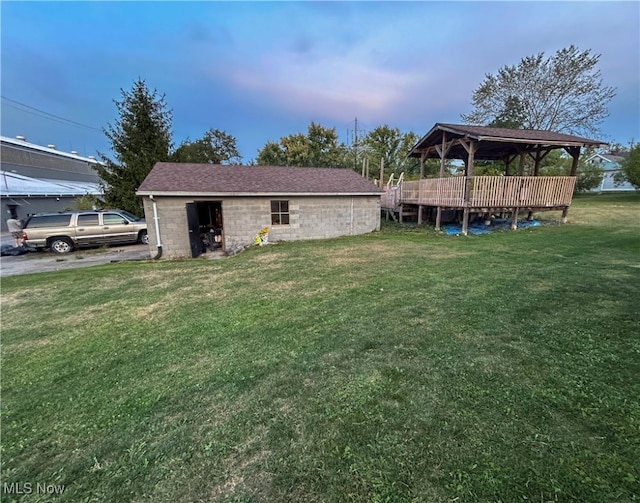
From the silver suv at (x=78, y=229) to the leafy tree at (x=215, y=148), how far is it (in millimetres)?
14593

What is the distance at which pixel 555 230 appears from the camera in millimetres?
11047

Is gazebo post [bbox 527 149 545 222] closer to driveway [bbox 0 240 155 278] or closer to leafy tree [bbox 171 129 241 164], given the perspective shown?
driveway [bbox 0 240 155 278]

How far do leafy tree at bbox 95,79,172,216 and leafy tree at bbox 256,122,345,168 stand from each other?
17.1 metres

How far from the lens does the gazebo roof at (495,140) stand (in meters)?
10.9

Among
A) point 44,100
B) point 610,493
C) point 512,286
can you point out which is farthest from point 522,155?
point 44,100

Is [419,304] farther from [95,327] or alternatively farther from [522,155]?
[522,155]

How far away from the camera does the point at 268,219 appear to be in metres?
11.6

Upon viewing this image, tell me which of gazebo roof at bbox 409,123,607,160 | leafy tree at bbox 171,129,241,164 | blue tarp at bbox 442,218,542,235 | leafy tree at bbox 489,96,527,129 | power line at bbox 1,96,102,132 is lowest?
blue tarp at bbox 442,218,542,235

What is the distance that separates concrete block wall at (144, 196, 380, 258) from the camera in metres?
10.3

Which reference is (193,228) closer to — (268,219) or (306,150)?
(268,219)

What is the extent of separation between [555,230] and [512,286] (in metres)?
8.36

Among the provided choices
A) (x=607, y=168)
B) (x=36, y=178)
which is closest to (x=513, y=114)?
(x=607, y=168)

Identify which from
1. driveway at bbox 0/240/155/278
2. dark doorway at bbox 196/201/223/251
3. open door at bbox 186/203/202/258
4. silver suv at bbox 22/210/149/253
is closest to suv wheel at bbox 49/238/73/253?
silver suv at bbox 22/210/149/253

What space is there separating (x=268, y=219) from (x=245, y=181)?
1824mm
